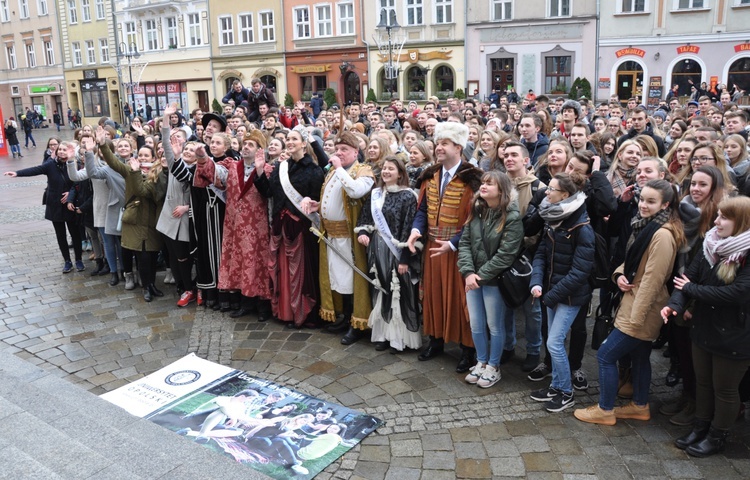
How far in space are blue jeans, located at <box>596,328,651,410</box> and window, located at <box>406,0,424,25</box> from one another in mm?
30556

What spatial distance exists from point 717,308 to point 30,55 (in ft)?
187

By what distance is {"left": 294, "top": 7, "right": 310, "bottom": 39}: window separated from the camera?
3622 cm

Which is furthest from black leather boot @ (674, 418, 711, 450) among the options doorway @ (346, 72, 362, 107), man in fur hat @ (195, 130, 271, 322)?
doorway @ (346, 72, 362, 107)

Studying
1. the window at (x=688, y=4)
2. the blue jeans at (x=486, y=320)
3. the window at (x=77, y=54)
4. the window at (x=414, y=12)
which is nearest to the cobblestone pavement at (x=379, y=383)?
the blue jeans at (x=486, y=320)

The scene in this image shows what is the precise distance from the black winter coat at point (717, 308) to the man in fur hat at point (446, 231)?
5.92 ft

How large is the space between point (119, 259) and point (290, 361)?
3914mm

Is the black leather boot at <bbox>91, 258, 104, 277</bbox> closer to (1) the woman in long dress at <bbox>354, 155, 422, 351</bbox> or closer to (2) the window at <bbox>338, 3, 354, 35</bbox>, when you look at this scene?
(1) the woman in long dress at <bbox>354, 155, 422, 351</bbox>

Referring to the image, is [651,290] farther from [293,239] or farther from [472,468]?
[293,239]

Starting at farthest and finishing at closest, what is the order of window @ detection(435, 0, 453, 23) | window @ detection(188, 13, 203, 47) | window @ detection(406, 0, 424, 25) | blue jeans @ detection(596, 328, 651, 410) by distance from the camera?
window @ detection(188, 13, 203, 47) < window @ detection(406, 0, 424, 25) < window @ detection(435, 0, 453, 23) < blue jeans @ detection(596, 328, 651, 410)

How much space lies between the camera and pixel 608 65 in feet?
93.6

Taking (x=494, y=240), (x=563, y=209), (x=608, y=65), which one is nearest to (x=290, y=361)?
(x=494, y=240)

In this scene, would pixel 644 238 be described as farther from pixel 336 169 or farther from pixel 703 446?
pixel 336 169

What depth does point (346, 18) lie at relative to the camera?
114 feet

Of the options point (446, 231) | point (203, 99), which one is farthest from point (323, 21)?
point (446, 231)
